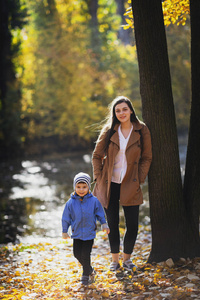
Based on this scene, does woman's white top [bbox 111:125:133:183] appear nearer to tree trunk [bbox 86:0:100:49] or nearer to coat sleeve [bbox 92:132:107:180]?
coat sleeve [bbox 92:132:107:180]

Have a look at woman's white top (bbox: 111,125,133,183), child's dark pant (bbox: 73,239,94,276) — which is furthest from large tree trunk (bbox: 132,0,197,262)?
child's dark pant (bbox: 73,239,94,276)

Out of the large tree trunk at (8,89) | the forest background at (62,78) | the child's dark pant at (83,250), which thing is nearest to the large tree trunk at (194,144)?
the child's dark pant at (83,250)

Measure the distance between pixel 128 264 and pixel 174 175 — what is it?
125 cm

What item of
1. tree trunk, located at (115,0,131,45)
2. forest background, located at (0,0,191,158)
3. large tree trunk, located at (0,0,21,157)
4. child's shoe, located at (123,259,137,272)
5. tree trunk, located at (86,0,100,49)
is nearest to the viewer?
child's shoe, located at (123,259,137,272)

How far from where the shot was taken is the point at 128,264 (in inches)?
196

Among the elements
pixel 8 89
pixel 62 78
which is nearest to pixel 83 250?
pixel 8 89

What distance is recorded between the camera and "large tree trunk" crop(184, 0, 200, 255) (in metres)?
4.79

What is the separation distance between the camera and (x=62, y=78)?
2661 cm

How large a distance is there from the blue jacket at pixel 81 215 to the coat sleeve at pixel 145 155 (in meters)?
0.68

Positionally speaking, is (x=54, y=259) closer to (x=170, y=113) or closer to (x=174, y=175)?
(x=174, y=175)

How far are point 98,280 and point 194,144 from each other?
2034 millimetres

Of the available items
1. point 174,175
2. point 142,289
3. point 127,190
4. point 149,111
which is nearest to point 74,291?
point 142,289

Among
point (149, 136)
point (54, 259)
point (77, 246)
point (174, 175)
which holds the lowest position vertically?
point (54, 259)

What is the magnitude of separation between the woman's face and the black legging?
2.61 ft
